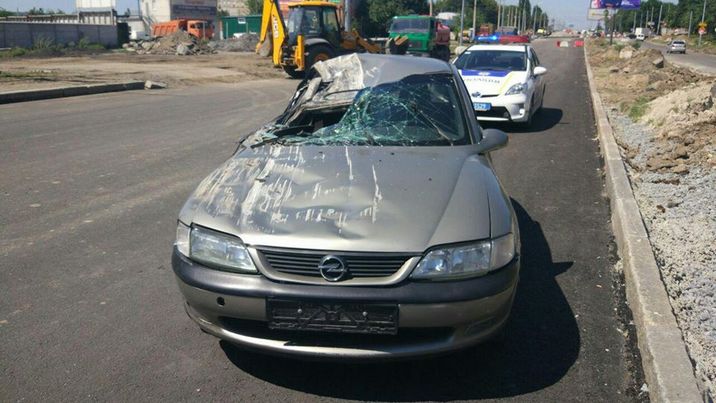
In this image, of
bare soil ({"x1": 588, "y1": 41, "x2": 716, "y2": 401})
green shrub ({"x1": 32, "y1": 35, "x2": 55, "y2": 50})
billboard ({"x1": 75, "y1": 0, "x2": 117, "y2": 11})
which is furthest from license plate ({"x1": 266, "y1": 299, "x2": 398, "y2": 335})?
billboard ({"x1": 75, "y1": 0, "x2": 117, "y2": 11})

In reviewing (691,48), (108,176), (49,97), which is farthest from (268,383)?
(691,48)

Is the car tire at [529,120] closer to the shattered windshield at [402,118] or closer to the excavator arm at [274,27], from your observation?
the shattered windshield at [402,118]

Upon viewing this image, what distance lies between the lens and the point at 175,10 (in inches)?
2972

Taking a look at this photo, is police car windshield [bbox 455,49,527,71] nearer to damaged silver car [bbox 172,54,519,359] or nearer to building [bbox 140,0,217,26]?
damaged silver car [bbox 172,54,519,359]

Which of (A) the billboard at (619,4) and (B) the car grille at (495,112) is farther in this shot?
(A) the billboard at (619,4)

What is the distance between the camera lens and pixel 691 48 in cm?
7256

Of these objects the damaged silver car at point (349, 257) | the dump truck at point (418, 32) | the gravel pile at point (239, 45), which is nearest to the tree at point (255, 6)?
the gravel pile at point (239, 45)

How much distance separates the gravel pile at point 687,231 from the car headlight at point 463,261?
3.90 feet

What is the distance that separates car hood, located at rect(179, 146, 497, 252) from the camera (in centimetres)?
284

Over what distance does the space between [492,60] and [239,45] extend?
36.9m

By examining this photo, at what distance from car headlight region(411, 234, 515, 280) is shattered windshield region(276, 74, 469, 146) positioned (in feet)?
4.13

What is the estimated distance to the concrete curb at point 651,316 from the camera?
2.84 m

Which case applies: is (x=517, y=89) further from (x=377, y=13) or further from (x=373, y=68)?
(x=377, y=13)

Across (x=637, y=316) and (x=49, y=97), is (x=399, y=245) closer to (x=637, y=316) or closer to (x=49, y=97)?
(x=637, y=316)
